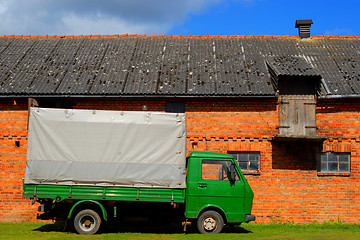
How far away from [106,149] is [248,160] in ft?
18.6

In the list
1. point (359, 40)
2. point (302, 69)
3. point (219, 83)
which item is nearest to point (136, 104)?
point (219, 83)

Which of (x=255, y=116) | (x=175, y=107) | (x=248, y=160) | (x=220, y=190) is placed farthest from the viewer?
(x=175, y=107)

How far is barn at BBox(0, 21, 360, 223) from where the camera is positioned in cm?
1339

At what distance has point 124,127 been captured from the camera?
33.0ft

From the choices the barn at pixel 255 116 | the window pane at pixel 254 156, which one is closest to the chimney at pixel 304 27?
the barn at pixel 255 116

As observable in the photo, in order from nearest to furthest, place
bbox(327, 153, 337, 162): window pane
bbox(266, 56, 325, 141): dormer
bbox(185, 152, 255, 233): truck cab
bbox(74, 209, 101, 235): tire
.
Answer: bbox(74, 209, 101, 235): tire
bbox(185, 152, 255, 233): truck cab
bbox(266, 56, 325, 141): dormer
bbox(327, 153, 337, 162): window pane

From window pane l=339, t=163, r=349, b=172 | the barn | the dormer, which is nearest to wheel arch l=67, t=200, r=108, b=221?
the barn

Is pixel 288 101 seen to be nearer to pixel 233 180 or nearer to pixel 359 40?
pixel 233 180

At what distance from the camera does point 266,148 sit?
45.0ft

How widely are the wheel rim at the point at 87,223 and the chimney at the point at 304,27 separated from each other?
12596 millimetres

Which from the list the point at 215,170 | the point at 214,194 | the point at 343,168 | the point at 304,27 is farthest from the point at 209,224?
the point at 304,27

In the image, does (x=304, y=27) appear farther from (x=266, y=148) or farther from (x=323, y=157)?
Result: (x=266, y=148)

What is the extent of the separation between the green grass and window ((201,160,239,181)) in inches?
56.8

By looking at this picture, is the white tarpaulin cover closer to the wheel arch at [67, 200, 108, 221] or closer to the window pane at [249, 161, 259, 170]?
the wheel arch at [67, 200, 108, 221]
